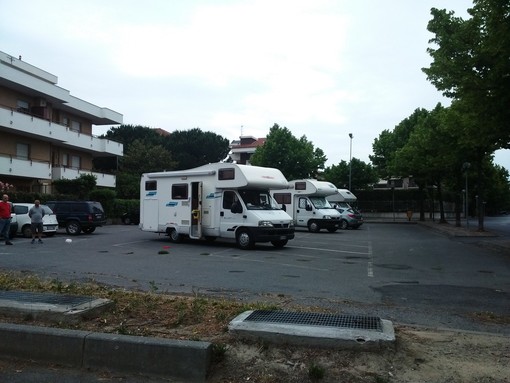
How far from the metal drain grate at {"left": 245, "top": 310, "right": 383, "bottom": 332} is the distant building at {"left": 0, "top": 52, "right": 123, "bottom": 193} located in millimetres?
30611

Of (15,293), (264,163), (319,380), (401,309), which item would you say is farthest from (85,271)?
(264,163)

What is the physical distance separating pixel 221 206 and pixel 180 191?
2.24 metres

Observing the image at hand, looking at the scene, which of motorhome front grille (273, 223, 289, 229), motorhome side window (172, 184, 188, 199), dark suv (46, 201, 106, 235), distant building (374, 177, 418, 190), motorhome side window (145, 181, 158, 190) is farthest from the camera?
distant building (374, 177, 418, 190)

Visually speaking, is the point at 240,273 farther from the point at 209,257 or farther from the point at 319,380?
the point at 319,380

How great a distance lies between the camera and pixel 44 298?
21.7 feet

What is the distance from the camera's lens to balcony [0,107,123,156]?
32094 mm

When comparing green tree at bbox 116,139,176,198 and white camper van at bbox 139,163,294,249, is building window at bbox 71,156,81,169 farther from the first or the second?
white camper van at bbox 139,163,294,249

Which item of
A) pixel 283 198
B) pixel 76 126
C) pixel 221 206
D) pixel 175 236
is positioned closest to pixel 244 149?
pixel 76 126

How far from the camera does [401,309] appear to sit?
24.8 feet

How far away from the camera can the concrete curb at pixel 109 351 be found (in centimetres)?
468

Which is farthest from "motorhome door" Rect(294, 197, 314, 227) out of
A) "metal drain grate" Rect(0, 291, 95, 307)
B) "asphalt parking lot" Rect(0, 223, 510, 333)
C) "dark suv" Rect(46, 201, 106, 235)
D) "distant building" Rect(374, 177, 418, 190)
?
"distant building" Rect(374, 177, 418, 190)

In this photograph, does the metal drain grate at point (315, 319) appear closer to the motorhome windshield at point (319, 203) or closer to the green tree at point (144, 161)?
the motorhome windshield at point (319, 203)

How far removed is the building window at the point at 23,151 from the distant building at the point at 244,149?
159 ft

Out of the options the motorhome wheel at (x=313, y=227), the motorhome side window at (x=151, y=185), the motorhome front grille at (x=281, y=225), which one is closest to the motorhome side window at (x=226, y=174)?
the motorhome front grille at (x=281, y=225)
